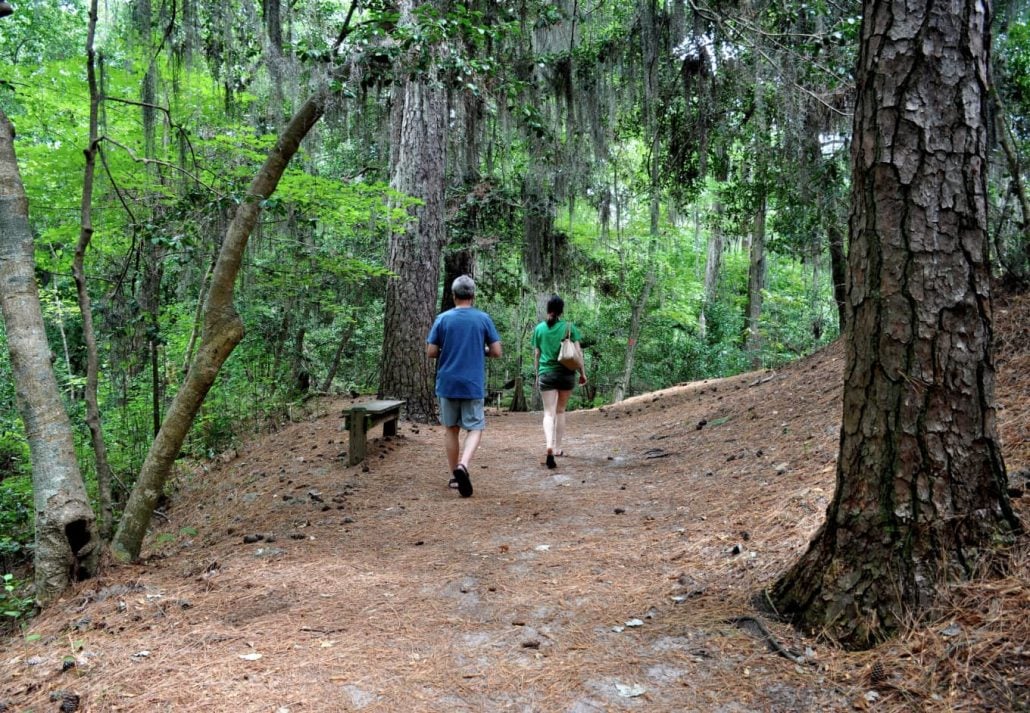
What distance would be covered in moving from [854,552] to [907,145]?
5.17ft

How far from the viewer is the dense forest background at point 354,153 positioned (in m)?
5.46

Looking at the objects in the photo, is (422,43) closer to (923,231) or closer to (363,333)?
(923,231)

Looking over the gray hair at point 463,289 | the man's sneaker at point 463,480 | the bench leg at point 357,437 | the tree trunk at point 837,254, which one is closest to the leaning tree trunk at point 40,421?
the man's sneaker at point 463,480

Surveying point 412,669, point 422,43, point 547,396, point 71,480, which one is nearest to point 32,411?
point 71,480

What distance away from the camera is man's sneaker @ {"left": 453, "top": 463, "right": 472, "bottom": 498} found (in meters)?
5.26

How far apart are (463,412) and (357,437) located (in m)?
1.48

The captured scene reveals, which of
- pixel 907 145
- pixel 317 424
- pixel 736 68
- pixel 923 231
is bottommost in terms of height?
pixel 317 424

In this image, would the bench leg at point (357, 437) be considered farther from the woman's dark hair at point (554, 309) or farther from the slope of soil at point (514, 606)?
the woman's dark hair at point (554, 309)

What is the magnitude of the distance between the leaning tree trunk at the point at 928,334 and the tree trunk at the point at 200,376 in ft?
12.1

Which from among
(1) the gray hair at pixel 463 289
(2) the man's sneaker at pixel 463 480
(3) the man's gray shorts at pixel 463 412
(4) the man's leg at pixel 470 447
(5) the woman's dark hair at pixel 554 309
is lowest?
(2) the man's sneaker at pixel 463 480

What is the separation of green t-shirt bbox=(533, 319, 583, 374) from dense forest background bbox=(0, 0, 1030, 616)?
2.18 meters

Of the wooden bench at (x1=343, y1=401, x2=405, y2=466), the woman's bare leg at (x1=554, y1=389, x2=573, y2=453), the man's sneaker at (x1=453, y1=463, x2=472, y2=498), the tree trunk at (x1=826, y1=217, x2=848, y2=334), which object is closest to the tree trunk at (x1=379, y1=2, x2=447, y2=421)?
the wooden bench at (x1=343, y1=401, x2=405, y2=466)

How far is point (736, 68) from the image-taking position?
24.5 ft

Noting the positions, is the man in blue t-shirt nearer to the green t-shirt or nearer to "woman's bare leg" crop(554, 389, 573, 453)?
the green t-shirt
